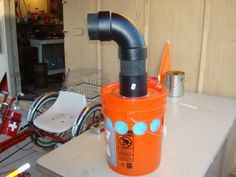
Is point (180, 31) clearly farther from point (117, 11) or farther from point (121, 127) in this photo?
point (121, 127)

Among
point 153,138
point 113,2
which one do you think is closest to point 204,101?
point 153,138

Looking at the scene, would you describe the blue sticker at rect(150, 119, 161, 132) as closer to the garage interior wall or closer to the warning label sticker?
the warning label sticker

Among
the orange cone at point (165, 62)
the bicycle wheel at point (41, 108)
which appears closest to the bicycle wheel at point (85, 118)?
the bicycle wheel at point (41, 108)

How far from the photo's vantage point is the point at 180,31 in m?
1.77

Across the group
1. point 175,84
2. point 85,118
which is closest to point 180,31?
point 175,84

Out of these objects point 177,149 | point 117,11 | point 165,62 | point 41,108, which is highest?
point 117,11

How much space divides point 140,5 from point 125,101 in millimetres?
1443

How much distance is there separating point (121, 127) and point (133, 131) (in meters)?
0.04

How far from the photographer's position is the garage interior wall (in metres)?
1.60

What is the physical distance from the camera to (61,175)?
0.76 m

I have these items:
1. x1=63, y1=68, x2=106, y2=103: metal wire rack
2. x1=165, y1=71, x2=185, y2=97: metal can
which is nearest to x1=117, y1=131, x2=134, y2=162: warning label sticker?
x1=165, y1=71, x2=185, y2=97: metal can

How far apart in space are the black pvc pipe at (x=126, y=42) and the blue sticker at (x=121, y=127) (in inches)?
3.4

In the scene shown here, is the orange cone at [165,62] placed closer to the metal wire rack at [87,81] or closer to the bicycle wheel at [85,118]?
the bicycle wheel at [85,118]

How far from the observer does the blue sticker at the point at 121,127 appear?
692 millimetres
